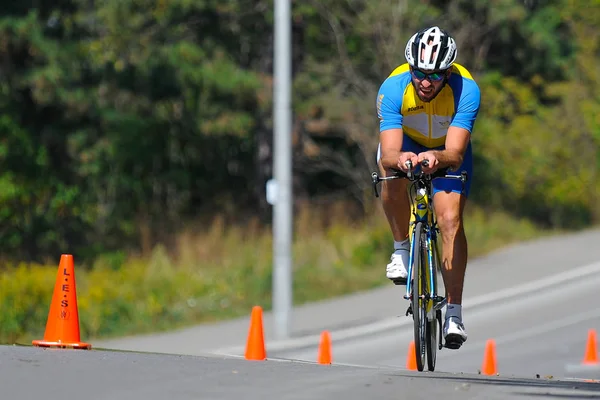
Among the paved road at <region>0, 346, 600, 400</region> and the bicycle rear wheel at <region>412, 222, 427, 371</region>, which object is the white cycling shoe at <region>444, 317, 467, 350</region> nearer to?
the bicycle rear wheel at <region>412, 222, 427, 371</region>

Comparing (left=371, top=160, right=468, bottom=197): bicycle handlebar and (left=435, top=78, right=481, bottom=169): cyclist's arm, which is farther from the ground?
(left=435, top=78, right=481, bottom=169): cyclist's arm

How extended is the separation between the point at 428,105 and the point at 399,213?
0.91 m

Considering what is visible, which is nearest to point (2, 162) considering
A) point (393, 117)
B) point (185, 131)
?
point (185, 131)

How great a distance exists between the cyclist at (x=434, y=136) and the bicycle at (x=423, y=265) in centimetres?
9

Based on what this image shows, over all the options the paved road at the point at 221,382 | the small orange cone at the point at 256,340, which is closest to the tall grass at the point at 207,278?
the small orange cone at the point at 256,340

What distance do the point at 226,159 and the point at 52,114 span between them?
22.4 feet

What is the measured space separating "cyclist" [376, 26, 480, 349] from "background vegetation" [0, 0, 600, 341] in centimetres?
1702

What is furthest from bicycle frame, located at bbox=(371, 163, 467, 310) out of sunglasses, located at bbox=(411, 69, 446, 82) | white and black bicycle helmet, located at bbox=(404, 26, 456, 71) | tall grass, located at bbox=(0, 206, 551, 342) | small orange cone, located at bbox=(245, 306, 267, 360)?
tall grass, located at bbox=(0, 206, 551, 342)

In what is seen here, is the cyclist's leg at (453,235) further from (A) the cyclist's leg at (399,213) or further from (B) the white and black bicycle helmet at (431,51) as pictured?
(B) the white and black bicycle helmet at (431,51)

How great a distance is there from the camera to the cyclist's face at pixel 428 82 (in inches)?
406

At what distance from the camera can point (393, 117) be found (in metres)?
10.5

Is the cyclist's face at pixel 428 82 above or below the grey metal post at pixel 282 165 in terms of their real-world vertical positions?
below

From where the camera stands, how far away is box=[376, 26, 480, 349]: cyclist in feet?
33.6

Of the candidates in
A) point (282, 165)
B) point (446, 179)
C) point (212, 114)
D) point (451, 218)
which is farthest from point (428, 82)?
point (212, 114)
